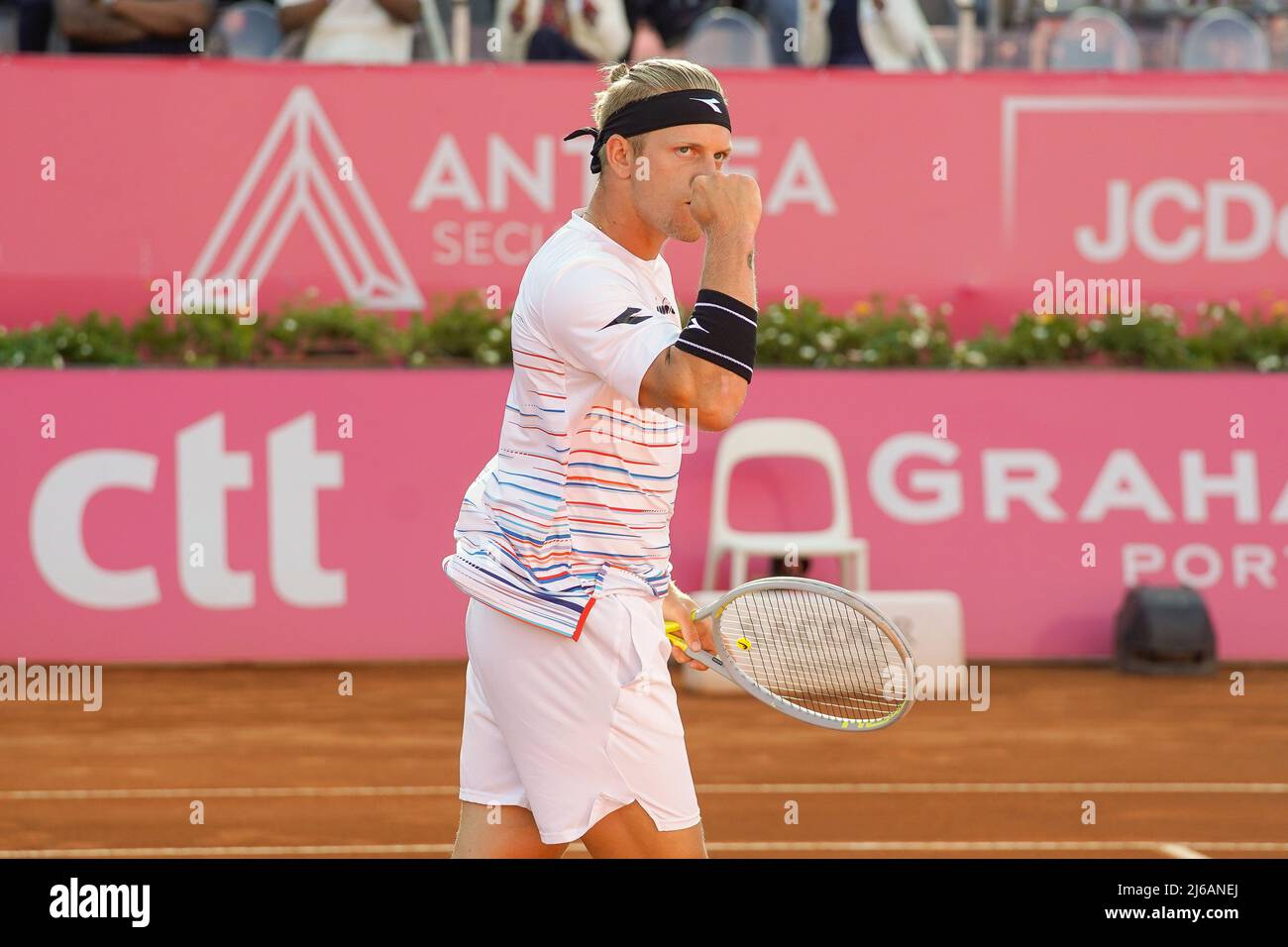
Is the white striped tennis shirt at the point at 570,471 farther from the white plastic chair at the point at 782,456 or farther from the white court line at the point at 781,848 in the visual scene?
the white plastic chair at the point at 782,456

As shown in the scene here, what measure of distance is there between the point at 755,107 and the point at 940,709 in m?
3.73

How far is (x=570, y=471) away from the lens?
118 inches

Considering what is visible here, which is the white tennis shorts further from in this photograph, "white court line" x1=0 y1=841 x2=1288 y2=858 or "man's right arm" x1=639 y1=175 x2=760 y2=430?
"white court line" x1=0 y1=841 x2=1288 y2=858

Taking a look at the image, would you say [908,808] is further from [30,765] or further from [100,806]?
[30,765]

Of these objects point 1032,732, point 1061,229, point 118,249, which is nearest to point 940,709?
point 1032,732

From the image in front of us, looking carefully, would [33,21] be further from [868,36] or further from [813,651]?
[813,651]

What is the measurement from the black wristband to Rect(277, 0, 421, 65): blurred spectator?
775cm

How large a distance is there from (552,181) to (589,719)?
7030mm

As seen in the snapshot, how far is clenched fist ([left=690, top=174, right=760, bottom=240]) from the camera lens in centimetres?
279

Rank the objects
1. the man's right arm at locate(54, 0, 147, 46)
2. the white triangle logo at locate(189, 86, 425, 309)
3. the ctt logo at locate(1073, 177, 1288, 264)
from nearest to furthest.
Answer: the white triangle logo at locate(189, 86, 425, 309)
the ctt logo at locate(1073, 177, 1288, 264)
the man's right arm at locate(54, 0, 147, 46)

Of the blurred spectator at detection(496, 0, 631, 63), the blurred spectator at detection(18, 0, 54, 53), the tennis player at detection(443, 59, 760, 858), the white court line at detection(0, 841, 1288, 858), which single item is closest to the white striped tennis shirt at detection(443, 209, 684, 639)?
the tennis player at detection(443, 59, 760, 858)

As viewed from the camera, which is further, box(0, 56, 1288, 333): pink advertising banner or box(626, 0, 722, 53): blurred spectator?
box(626, 0, 722, 53): blurred spectator

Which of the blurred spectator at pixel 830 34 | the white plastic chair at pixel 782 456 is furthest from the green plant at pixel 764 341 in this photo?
the blurred spectator at pixel 830 34

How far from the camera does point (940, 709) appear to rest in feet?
25.3
